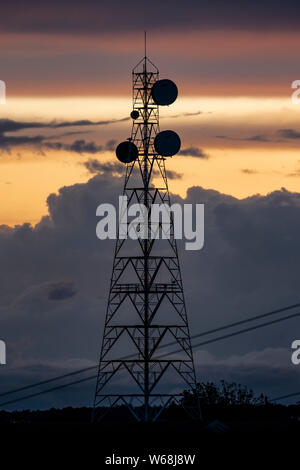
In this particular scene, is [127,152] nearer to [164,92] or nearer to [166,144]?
[166,144]

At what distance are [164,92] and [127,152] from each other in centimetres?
733

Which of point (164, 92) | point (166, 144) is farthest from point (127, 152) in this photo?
point (164, 92)

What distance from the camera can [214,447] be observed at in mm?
124875

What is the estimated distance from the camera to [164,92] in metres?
139

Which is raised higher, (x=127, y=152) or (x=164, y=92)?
(x=164, y=92)

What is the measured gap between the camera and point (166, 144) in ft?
459

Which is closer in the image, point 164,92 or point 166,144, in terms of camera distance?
point 164,92

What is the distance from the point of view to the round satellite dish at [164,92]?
455ft

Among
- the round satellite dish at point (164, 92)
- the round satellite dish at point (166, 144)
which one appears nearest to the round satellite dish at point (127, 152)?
the round satellite dish at point (166, 144)

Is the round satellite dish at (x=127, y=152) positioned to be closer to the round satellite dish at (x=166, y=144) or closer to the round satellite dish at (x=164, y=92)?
the round satellite dish at (x=166, y=144)

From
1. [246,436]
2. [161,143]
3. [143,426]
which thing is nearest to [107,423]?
[143,426]

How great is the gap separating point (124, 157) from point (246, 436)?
30.3 metres

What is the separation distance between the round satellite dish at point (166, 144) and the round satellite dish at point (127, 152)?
2805 millimetres
